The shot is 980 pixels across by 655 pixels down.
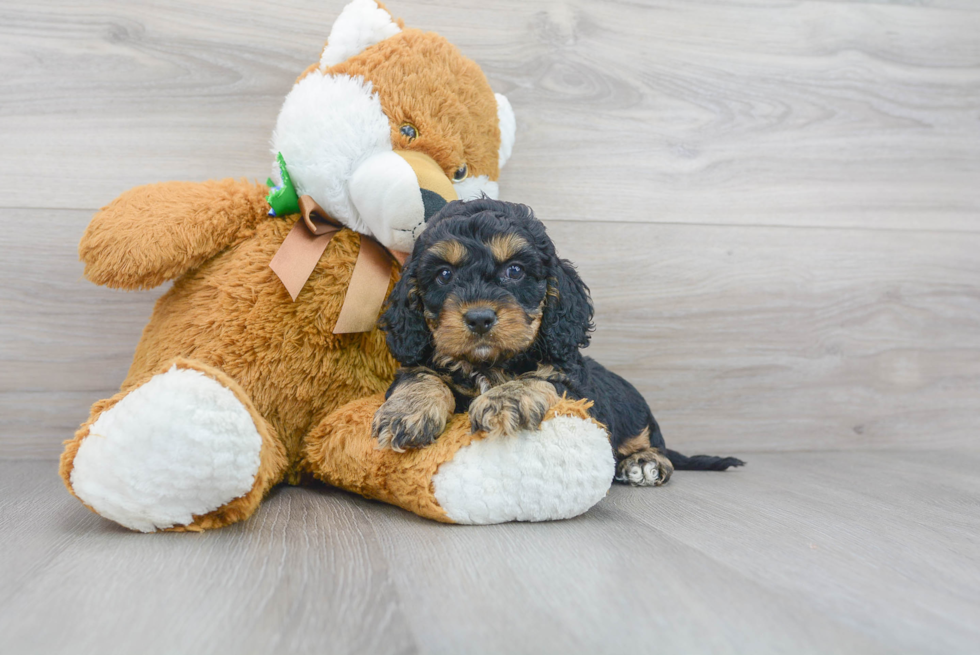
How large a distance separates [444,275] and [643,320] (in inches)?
43.6

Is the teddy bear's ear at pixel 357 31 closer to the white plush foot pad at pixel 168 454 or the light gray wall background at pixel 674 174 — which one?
the light gray wall background at pixel 674 174

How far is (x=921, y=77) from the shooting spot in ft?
8.43

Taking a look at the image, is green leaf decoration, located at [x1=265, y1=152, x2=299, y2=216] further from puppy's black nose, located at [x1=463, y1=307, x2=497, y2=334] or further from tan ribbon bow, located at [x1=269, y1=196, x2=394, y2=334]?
puppy's black nose, located at [x1=463, y1=307, x2=497, y2=334]

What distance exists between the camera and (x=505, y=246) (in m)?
1.47

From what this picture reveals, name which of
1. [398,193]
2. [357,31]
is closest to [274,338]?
[398,193]

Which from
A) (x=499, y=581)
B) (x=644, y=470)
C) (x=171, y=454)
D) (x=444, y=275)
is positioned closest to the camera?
(x=499, y=581)

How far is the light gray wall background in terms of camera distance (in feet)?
6.91

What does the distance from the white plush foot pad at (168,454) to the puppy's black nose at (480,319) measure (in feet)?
1.54

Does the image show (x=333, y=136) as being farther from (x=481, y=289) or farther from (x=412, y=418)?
(x=412, y=418)

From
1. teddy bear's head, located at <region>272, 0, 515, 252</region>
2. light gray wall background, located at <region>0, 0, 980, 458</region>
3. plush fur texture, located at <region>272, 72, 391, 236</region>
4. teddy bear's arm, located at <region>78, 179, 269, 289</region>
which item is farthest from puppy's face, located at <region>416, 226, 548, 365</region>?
light gray wall background, located at <region>0, 0, 980, 458</region>

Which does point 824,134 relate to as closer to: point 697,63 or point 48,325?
point 697,63

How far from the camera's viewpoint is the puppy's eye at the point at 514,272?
4.92 ft

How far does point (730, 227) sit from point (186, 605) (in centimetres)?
207

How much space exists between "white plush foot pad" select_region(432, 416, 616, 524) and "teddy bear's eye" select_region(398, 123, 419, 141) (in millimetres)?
785
